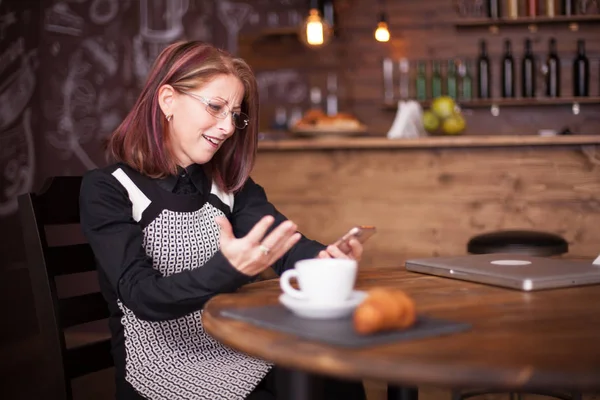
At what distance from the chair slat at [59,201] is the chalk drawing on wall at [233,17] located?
143 inches

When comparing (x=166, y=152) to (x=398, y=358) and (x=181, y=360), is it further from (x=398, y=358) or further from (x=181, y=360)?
(x=398, y=358)

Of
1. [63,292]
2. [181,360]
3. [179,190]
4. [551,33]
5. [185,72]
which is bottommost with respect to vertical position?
[63,292]

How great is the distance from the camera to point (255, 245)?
4.05 feet

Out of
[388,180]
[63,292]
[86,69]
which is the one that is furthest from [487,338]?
[86,69]

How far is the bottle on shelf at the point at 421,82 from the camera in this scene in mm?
5297

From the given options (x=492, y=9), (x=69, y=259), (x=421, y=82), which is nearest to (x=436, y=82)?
(x=421, y=82)

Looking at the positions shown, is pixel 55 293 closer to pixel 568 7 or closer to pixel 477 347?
pixel 477 347

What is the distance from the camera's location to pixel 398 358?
854mm

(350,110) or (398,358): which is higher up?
(350,110)

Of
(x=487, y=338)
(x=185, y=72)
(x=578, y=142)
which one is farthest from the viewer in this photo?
(x=578, y=142)

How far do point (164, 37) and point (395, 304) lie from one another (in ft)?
13.6

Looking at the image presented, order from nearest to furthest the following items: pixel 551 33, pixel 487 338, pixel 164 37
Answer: pixel 487 338
pixel 164 37
pixel 551 33

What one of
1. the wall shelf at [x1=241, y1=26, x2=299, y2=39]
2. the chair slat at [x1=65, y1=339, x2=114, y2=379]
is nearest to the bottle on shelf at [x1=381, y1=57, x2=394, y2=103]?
the wall shelf at [x1=241, y1=26, x2=299, y2=39]

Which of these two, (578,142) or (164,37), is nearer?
(578,142)
